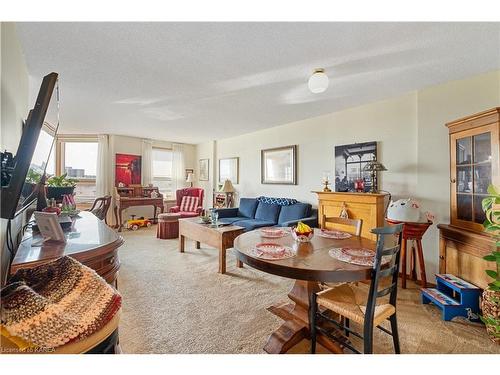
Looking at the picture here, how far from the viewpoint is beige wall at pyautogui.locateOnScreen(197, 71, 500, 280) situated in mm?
2506

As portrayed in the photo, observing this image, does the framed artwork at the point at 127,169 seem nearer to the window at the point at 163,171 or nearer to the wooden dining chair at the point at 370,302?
the window at the point at 163,171

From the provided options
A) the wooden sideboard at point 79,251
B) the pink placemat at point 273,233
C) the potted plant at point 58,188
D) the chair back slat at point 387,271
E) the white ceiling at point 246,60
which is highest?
the white ceiling at point 246,60

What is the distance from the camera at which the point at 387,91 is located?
9.34ft

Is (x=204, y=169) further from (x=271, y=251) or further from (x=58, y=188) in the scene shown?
(x=271, y=251)

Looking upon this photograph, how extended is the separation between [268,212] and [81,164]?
4851 millimetres

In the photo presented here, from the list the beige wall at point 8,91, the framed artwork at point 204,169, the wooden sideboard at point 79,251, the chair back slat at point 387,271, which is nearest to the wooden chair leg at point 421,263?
the chair back slat at point 387,271

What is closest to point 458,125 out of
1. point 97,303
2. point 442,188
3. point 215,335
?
point 442,188

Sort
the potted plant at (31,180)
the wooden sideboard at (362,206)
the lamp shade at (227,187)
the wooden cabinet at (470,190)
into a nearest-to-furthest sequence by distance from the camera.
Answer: the potted plant at (31,180)
the wooden cabinet at (470,190)
the wooden sideboard at (362,206)
the lamp shade at (227,187)

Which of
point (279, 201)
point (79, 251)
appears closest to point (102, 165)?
point (279, 201)

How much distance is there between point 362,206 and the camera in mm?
3000

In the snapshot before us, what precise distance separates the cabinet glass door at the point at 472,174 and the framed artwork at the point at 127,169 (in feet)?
20.7

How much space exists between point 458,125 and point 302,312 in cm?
236

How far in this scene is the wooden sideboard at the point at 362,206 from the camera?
286cm

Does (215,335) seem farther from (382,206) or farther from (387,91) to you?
(387,91)
